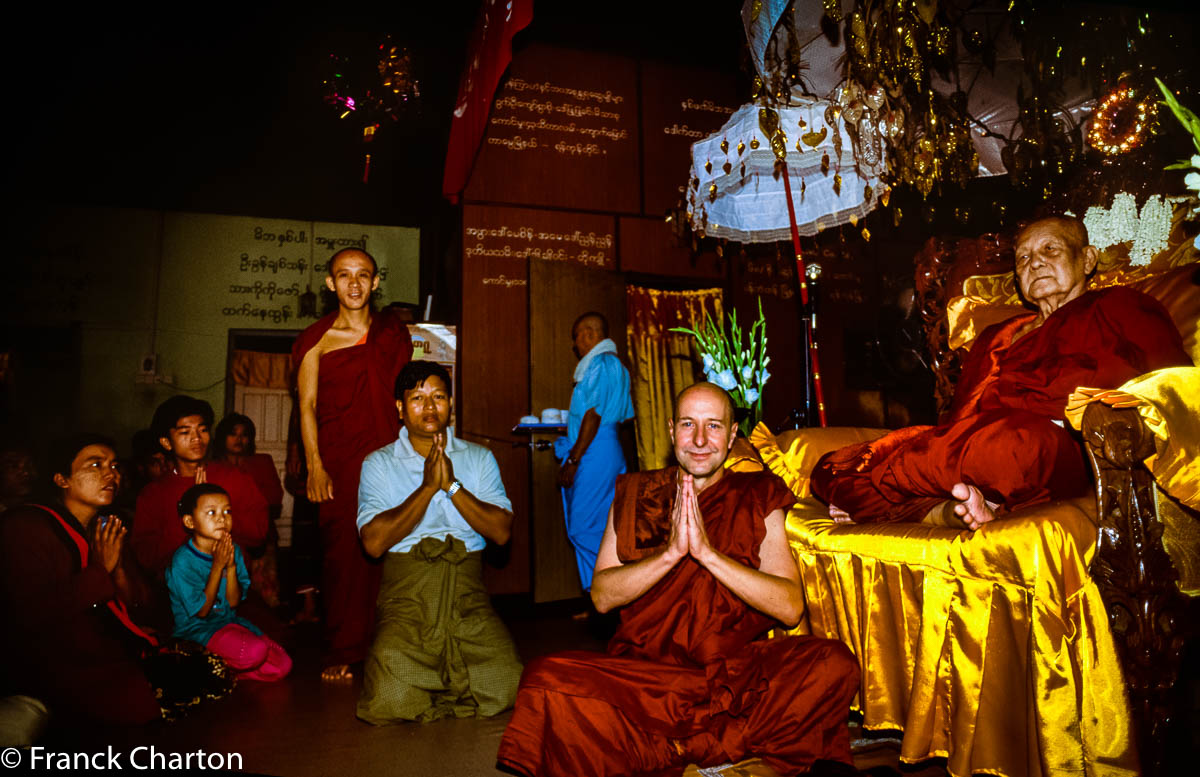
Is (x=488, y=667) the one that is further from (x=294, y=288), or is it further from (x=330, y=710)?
(x=294, y=288)

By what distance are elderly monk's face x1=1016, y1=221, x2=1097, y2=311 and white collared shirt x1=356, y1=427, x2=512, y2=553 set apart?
88.7 inches

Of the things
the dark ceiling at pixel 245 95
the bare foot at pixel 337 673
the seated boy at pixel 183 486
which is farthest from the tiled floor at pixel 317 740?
the dark ceiling at pixel 245 95

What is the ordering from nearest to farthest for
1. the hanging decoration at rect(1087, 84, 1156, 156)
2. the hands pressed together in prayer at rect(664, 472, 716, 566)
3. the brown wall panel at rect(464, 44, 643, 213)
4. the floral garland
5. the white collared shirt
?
the hands pressed together in prayer at rect(664, 472, 716, 566)
the floral garland
the white collared shirt
the hanging decoration at rect(1087, 84, 1156, 156)
the brown wall panel at rect(464, 44, 643, 213)

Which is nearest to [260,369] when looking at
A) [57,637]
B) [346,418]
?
[346,418]

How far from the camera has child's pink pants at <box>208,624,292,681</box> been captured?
343 cm

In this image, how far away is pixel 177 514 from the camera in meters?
3.71

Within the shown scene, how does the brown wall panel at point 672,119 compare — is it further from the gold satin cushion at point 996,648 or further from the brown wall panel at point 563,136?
the gold satin cushion at point 996,648

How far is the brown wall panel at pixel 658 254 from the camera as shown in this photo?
6.36 metres

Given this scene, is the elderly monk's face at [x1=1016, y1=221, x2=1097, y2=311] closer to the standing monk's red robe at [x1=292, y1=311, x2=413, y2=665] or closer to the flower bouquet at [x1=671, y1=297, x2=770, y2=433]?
the flower bouquet at [x1=671, y1=297, x2=770, y2=433]

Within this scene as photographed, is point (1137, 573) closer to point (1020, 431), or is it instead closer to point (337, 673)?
point (1020, 431)

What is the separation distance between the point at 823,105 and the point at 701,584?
2860mm

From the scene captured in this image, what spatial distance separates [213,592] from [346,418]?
40.6 inches

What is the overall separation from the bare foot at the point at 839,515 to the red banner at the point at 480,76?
306 cm

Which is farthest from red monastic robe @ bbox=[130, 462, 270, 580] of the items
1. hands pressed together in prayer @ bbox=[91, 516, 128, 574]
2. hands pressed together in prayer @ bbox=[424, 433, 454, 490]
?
hands pressed together in prayer @ bbox=[424, 433, 454, 490]
